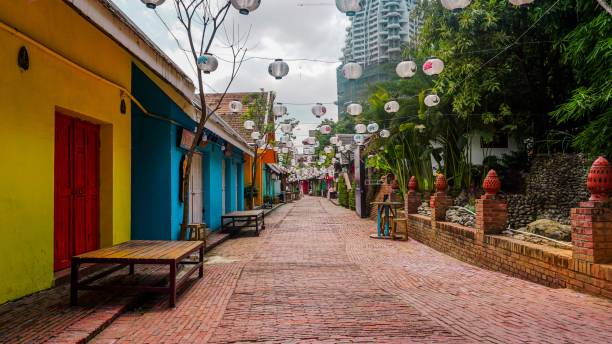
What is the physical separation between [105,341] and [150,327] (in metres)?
0.48

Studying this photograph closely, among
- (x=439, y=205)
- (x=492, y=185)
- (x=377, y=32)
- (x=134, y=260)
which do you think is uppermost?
(x=377, y=32)

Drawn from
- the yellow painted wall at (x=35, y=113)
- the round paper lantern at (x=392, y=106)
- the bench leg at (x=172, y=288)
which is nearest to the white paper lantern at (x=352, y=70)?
the round paper lantern at (x=392, y=106)

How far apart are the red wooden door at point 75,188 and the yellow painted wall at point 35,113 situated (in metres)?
0.27

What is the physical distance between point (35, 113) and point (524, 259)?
644cm

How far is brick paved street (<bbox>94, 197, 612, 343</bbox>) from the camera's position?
3.79 meters

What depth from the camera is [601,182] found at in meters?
4.80

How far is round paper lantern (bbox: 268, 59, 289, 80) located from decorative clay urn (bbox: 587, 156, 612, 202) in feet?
16.2

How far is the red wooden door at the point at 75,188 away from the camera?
18.4 ft

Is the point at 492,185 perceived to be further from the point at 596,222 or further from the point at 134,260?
the point at 134,260

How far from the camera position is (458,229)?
8391 mm

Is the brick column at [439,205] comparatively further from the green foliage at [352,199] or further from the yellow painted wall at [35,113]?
the green foliage at [352,199]

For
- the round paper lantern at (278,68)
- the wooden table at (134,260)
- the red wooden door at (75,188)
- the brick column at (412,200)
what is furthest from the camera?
the brick column at (412,200)

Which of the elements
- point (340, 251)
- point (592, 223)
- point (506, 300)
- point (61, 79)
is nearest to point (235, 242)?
point (340, 251)

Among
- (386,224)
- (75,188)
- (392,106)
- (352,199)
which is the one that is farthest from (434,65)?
(352,199)
